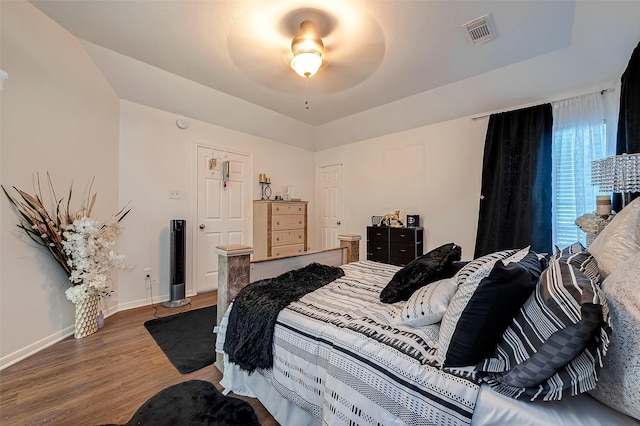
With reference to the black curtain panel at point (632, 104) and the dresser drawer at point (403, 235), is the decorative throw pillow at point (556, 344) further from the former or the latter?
the dresser drawer at point (403, 235)

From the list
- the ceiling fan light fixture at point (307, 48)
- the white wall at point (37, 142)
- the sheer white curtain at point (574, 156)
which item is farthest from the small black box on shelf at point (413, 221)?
the white wall at point (37, 142)

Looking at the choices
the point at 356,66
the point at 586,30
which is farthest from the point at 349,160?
the point at 586,30

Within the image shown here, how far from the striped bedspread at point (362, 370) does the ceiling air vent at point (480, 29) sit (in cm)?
247

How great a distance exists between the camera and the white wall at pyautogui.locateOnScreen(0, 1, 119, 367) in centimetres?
204

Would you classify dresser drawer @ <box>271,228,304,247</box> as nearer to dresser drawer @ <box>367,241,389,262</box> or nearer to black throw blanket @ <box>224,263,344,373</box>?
dresser drawer @ <box>367,241,389,262</box>

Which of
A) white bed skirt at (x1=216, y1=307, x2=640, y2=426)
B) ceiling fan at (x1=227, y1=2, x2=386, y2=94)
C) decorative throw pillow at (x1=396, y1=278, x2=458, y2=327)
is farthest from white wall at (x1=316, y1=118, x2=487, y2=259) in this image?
white bed skirt at (x1=216, y1=307, x2=640, y2=426)

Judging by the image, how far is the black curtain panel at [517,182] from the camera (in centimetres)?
305

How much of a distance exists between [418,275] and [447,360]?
2.24ft

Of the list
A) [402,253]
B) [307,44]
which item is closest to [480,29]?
[307,44]

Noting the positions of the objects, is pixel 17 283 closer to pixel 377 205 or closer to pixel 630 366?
pixel 630 366

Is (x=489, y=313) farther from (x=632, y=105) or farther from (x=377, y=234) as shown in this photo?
(x=377, y=234)

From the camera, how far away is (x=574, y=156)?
2.91 meters

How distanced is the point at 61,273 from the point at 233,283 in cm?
197

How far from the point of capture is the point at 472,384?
0.87 metres
